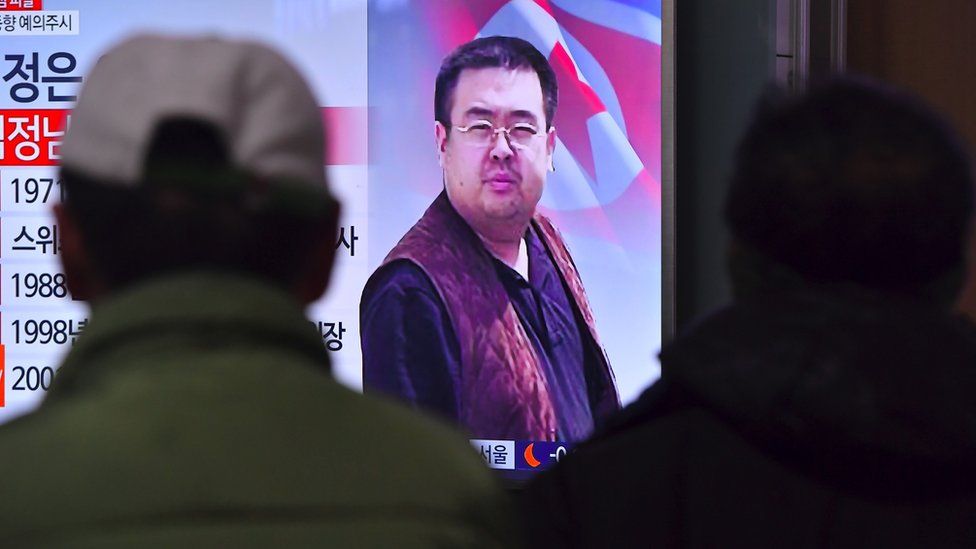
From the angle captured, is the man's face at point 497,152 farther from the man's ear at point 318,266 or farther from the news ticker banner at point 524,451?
the man's ear at point 318,266

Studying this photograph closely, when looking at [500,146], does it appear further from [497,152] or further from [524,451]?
[524,451]

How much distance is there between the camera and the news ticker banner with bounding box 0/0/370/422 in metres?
3.26

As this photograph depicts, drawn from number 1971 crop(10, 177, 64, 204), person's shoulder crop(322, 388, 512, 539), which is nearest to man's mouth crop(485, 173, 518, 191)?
number 1971 crop(10, 177, 64, 204)

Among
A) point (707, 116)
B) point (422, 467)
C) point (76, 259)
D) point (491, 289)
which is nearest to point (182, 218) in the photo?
point (76, 259)

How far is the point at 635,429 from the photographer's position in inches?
58.0

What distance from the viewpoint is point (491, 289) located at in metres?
3.17

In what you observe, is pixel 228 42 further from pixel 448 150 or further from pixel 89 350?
pixel 448 150

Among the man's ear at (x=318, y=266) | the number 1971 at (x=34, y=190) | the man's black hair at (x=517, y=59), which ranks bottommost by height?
the man's ear at (x=318, y=266)

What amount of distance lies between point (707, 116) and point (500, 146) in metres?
0.49

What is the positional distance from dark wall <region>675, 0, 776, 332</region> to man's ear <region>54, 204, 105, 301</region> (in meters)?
2.29

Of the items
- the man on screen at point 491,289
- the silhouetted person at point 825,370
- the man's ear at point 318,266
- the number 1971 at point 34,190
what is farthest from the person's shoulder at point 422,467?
the number 1971 at point 34,190

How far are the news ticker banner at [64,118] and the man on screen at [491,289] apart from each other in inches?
5.8

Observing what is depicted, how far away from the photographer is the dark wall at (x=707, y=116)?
3.24 meters

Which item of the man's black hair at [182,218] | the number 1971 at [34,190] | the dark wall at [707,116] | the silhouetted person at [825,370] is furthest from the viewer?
the number 1971 at [34,190]
